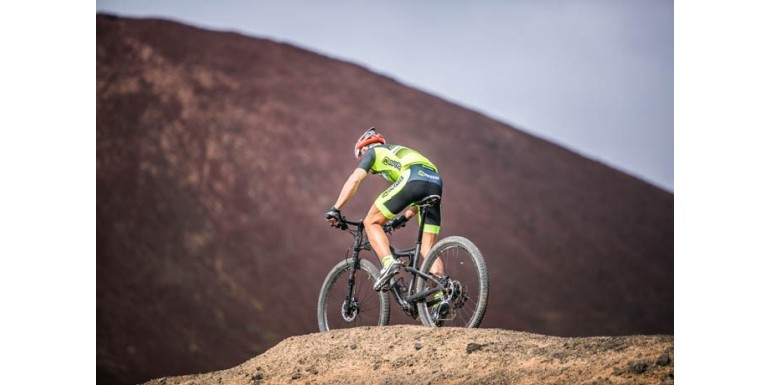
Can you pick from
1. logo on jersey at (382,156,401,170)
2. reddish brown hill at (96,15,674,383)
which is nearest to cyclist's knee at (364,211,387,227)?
logo on jersey at (382,156,401,170)

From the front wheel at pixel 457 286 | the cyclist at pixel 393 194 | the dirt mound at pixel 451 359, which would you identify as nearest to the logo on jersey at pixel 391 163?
the cyclist at pixel 393 194

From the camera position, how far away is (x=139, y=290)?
36.2 ft

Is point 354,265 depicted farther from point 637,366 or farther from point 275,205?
point 275,205

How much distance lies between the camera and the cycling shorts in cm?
544

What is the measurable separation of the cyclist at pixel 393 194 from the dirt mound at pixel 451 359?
1.60 ft

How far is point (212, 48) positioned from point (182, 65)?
112 cm

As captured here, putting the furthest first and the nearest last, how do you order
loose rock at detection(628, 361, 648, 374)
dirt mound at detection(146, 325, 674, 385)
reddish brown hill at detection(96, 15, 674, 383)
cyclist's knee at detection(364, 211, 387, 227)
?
1. reddish brown hill at detection(96, 15, 674, 383)
2. cyclist's knee at detection(364, 211, 387, 227)
3. dirt mound at detection(146, 325, 674, 385)
4. loose rock at detection(628, 361, 648, 374)

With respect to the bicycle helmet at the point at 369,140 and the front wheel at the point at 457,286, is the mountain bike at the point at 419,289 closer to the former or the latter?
the front wheel at the point at 457,286

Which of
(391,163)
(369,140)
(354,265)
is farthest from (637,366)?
(369,140)

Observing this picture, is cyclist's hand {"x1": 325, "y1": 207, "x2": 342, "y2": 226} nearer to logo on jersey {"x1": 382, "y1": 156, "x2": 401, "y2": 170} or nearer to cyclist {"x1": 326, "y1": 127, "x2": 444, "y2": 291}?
cyclist {"x1": 326, "y1": 127, "x2": 444, "y2": 291}

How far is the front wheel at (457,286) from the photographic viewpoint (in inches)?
199

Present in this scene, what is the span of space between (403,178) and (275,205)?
27.7 feet

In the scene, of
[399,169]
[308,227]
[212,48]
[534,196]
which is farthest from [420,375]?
[212,48]
